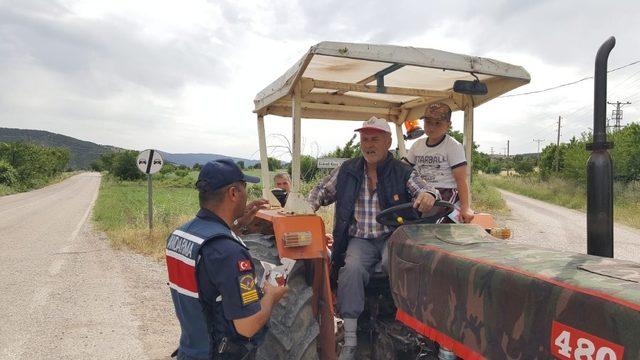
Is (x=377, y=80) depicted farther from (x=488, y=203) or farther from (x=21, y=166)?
(x=21, y=166)

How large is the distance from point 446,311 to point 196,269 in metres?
1.08

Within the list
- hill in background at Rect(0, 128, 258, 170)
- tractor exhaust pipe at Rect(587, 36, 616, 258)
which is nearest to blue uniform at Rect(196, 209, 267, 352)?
tractor exhaust pipe at Rect(587, 36, 616, 258)

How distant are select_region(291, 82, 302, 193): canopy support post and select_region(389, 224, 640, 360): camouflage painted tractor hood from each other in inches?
38.0

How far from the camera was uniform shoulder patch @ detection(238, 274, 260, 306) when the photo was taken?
6.51 ft

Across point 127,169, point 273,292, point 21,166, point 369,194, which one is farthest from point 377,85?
point 127,169

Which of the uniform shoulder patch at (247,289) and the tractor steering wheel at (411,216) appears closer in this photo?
the uniform shoulder patch at (247,289)

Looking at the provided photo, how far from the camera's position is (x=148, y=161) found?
1082cm

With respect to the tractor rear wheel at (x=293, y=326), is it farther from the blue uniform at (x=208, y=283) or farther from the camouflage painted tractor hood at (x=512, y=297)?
the blue uniform at (x=208, y=283)

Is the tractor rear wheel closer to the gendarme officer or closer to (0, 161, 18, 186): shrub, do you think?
the gendarme officer

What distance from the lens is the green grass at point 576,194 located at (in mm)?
19506

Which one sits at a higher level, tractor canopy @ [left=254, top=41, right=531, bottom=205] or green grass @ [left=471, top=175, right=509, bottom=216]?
tractor canopy @ [left=254, top=41, right=531, bottom=205]

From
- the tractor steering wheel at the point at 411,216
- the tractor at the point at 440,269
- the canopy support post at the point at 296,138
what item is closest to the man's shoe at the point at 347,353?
the tractor at the point at 440,269

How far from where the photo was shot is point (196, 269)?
6.68 ft

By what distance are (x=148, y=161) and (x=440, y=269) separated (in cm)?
956
